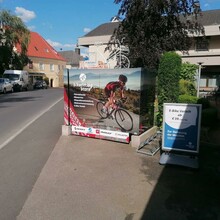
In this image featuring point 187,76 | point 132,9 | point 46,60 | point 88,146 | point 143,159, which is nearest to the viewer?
point 143,159

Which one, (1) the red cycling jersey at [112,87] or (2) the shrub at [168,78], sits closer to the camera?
(1) the red cycling jersey at [112,87]

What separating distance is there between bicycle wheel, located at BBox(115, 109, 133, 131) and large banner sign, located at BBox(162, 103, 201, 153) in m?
1.27

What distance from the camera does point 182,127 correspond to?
6.43m

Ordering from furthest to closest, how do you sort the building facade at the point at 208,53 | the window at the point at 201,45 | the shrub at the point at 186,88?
the window at the point at 201,45 → the building facade at the point at 208,53 → the shrub at the point at 186,88

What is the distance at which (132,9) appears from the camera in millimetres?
13250

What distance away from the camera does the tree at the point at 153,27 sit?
12945mm

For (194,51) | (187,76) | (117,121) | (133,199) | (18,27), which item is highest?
(18,27)

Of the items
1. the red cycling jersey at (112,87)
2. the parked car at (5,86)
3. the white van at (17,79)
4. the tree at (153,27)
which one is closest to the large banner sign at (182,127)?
the red cycling jersey at (112,87)

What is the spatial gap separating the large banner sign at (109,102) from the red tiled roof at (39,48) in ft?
171

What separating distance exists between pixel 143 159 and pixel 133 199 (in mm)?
2073

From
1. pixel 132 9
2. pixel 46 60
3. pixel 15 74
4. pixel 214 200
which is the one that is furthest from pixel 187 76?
pixel 46 60

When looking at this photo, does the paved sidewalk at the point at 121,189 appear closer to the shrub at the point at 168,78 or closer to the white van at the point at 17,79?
the shrub at the point at 168,78

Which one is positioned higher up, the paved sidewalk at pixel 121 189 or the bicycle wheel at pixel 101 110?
the bicycle wheel at pixel 101 110

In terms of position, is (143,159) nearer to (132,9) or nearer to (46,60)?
(132,9)
